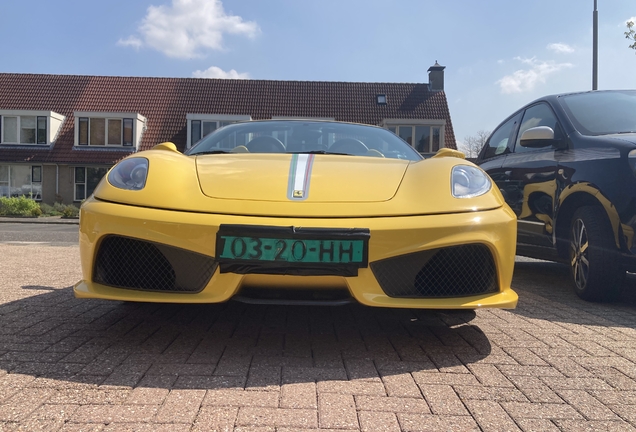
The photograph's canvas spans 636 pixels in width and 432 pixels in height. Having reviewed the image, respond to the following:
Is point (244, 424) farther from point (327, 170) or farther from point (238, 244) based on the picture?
point (327, 170)

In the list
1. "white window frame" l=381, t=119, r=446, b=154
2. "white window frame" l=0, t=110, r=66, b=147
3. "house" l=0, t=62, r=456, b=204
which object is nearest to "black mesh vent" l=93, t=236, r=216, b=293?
"house" l=0, t=62, r=456, b=204

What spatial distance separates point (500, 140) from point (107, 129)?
2361cm

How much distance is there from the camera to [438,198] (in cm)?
234

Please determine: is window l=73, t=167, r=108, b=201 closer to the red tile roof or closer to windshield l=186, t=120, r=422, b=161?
the red tile roof

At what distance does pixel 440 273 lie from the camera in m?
2.23

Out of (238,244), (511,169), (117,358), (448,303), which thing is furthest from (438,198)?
(511,169)

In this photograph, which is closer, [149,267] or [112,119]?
[149,267]

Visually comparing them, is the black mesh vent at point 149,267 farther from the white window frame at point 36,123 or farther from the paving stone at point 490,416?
the white window frame at point 36,123

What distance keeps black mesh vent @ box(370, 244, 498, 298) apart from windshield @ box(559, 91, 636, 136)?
2.14m

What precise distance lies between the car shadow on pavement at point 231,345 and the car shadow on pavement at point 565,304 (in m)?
0.66

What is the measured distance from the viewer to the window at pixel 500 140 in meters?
5.11

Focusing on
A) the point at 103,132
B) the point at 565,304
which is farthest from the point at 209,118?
the point at 565,304

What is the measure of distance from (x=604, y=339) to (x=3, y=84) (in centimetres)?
3084

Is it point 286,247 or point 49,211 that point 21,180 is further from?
point 286,247
